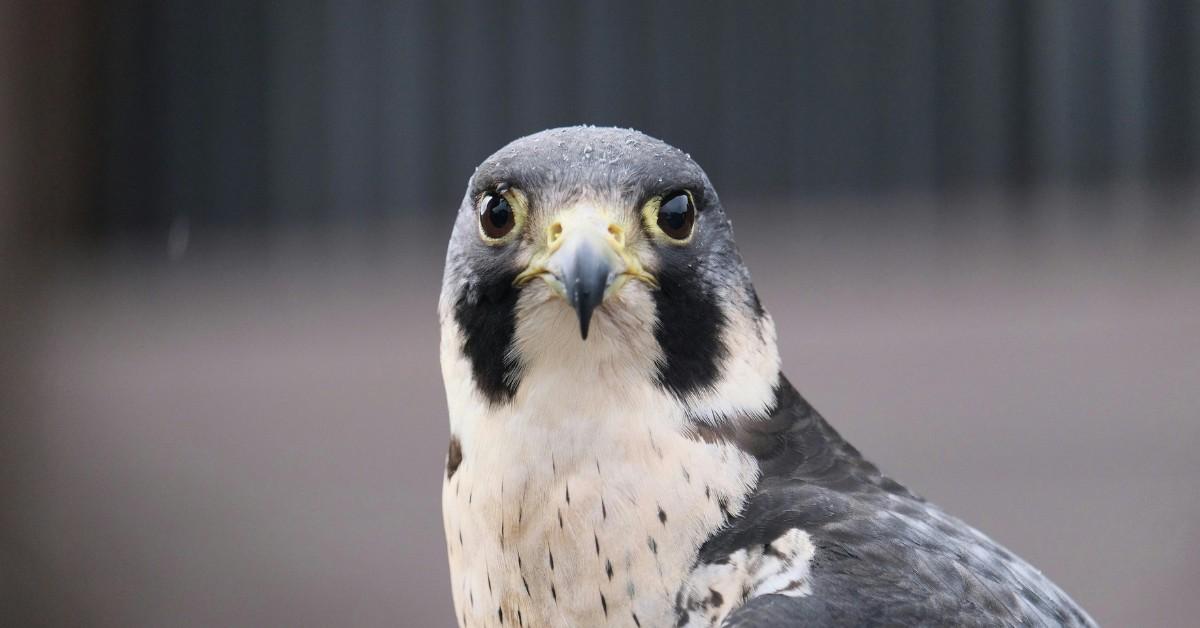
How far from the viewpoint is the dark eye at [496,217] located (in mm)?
2389

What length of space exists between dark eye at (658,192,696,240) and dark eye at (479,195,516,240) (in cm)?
24

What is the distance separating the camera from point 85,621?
6387 mm

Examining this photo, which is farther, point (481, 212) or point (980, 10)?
point (980, 10)

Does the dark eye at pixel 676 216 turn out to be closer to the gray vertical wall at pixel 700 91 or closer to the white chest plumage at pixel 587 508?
the white chest plumage at pixel 587 508

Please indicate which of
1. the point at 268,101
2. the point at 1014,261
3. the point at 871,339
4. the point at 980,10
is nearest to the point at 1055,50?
the point at 980,10

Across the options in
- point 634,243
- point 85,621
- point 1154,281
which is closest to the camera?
point 634,243

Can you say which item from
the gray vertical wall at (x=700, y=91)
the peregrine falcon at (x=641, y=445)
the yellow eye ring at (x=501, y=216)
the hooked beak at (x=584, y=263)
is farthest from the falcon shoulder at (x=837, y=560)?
the gray vertical wall at (x=700, y=91)

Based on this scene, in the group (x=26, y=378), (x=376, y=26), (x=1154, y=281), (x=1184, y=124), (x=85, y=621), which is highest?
(x=376, y=26)

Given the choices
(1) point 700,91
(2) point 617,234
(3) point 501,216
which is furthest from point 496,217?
(1) point 700,91

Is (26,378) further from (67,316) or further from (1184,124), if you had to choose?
(1184,124)

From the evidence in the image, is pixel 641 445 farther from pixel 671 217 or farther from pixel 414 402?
pixel 414 402

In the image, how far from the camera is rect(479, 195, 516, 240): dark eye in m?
2.39

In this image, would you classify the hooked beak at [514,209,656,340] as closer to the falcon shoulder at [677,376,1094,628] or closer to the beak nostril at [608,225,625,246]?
the beak nostril at [608,225,625,246]

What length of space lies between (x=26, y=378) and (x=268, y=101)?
1636 mm
